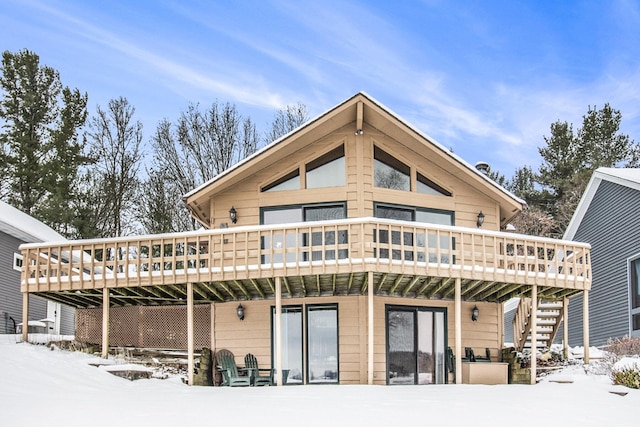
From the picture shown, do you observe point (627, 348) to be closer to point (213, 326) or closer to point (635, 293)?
point (635, 293)

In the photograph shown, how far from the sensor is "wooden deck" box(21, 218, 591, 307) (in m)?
15.4

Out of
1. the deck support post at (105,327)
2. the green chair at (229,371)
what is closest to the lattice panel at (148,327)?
the green chair at (229,371)

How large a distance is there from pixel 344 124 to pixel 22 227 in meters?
11.4

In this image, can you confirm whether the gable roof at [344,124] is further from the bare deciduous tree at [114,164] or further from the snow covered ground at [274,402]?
the bare deciduous tree at [114,164]

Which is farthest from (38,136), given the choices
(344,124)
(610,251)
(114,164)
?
(610,251)

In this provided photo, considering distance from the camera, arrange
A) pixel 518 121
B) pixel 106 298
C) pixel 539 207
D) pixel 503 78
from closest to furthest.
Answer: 1. pixel 106 298
2. pixel 503 78
3. pixel 518 121
4. pixel 539 207

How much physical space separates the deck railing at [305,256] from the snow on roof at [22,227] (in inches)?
216

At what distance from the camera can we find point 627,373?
14375mm

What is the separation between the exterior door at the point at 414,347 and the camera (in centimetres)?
1708

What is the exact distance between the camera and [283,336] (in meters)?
17.3
